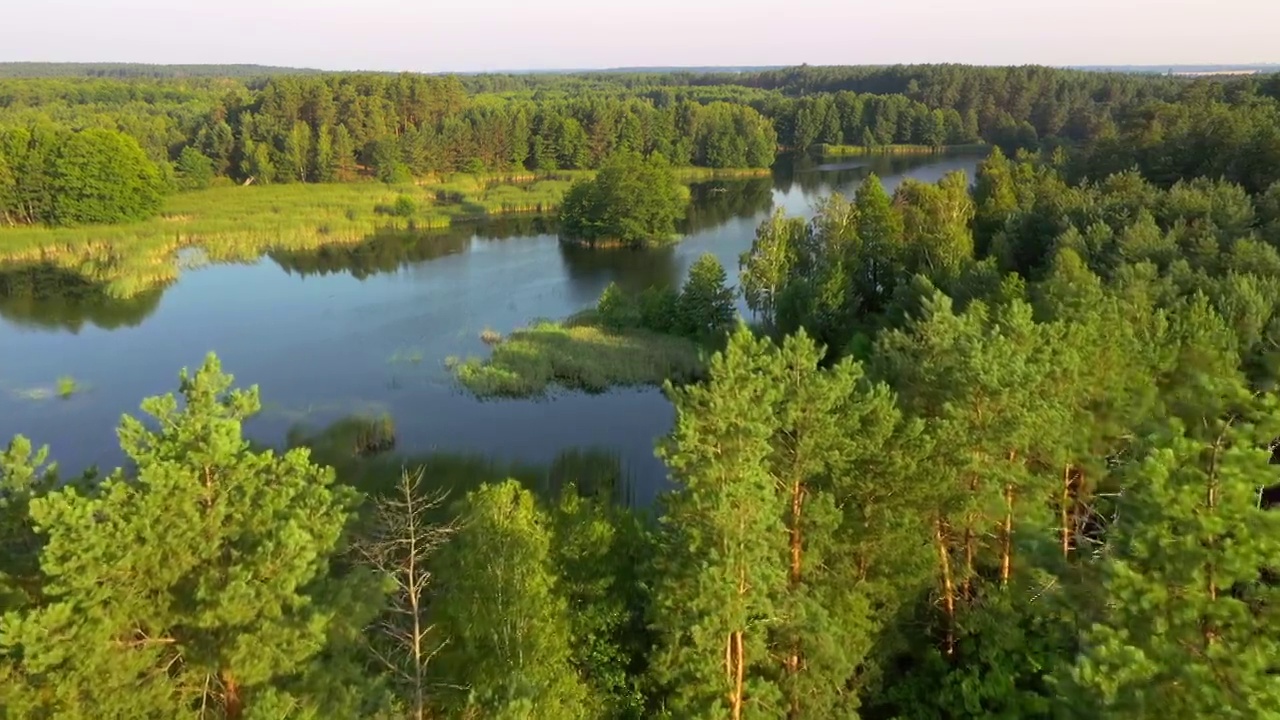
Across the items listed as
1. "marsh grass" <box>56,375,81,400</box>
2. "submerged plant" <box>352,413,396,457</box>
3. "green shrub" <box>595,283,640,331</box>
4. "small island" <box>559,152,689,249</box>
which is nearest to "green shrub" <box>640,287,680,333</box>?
"green shrub" <box>595,283,640,331</box>

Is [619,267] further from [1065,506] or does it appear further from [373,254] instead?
[1065,506]

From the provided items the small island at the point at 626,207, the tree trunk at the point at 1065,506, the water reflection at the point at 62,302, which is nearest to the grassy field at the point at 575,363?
the tree trunk at the point at 1065,506

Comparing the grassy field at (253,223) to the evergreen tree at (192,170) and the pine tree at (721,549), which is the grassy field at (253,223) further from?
the pine tree at (721,549)

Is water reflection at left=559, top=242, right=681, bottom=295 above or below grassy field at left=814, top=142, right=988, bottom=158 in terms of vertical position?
below

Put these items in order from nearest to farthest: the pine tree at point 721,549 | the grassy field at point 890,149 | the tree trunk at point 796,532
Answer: the pine tree at point 721,549 → the tree trunk at point 796,532 → the grassy field at point 890,149

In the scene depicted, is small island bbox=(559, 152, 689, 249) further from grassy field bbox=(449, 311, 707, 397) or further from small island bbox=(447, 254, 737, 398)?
grassy field bbox=(449, 311, 707, 397)

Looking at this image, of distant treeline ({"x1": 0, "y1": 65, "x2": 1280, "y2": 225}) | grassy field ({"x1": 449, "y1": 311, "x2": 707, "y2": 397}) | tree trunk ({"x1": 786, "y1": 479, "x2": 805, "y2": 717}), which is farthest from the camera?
distant treeline ({"x1": 0, "y1": 65, "x2": 1280, "y2": 225})

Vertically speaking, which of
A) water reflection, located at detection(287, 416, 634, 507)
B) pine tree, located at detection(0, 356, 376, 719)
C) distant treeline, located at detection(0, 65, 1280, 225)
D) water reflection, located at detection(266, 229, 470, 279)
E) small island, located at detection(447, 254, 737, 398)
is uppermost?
distant treeline, located at detection(0, 65, 1280, 225)
